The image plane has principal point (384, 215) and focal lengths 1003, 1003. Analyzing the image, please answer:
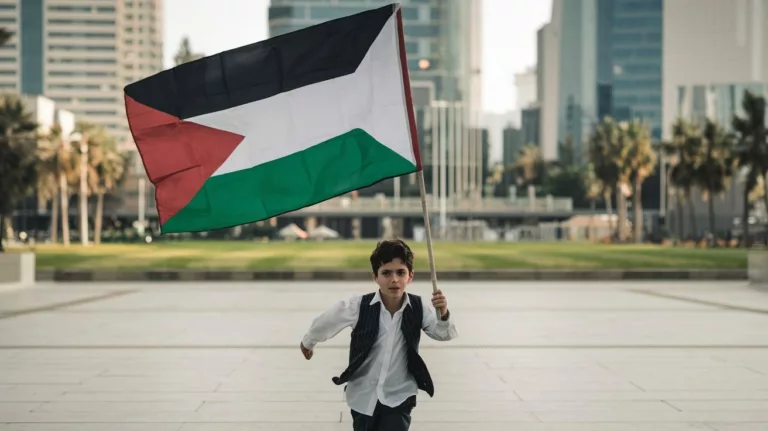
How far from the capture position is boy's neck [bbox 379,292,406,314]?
4.89m

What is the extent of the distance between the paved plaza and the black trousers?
2.50m

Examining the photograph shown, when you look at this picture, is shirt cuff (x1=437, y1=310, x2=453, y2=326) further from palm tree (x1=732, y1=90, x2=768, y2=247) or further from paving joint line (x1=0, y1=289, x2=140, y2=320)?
palm tree (x1=732, y1=90, x2=768, y2=247)

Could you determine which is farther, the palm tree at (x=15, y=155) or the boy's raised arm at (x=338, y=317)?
the palm tree at (x=15, y=155)

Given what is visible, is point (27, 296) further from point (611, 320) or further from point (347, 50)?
point (347, 50)

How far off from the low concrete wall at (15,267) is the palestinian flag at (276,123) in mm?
22087

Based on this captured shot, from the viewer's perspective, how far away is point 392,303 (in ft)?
16.1

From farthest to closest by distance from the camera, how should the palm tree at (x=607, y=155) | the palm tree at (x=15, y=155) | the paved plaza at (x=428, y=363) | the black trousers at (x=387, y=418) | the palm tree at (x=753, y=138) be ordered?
the palm tree at (x=607, y=155) < the palm tree at (x=753, y=138) < the palm tree at (x=15, y=155) < the paved plaza at (x=428, y=363) < the black trousers at (x=387, y=418)

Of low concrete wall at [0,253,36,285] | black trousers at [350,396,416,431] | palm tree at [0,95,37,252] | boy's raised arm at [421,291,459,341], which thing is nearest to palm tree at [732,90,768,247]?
palm tree at [0,95,37,252]

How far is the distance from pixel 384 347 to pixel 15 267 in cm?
2390

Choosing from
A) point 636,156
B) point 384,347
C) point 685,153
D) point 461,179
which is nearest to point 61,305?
point 384,347

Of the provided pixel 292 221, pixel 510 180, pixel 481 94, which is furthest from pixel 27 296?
pixel 481 94

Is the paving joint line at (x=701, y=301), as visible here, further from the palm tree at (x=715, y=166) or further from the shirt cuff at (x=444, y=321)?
the palm tree at (x=715, y=166)

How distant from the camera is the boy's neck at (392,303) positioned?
16.1ft

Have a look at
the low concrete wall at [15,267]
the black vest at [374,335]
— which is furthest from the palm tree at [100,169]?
the black vest at [374,335]
